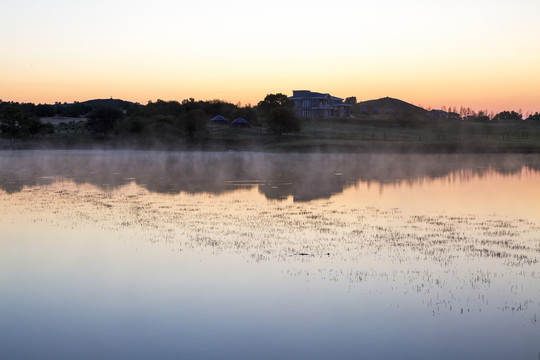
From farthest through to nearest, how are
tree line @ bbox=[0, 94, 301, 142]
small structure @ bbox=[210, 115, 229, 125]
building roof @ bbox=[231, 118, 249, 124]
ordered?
small structure @ bbox=[210, 115, 229, 125], building roof @ bbox=[231, 118, 249, 124], tree line @ bbox=[0, 94, 301, 142]

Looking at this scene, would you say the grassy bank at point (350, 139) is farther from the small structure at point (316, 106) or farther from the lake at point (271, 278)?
the lake at point (271, 278)

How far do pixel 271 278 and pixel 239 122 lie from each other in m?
140

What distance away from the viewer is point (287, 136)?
449 feet

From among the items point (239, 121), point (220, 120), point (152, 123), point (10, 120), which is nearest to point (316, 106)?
point (220, 120)

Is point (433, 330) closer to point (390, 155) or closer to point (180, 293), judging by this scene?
point (180, 293)

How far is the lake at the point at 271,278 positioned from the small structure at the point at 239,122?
118854 mm

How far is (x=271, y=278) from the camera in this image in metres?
19.4

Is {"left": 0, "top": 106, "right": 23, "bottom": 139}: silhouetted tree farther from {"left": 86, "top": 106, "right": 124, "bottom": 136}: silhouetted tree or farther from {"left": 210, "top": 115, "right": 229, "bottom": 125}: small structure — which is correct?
{"left": 210, "top": 115, "right": 229, "bottom": 125}: small structure

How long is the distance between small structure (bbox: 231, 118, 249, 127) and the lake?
118854 millimetres

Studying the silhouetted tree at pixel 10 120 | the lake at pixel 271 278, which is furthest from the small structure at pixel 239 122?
the lake at pixel 271 278

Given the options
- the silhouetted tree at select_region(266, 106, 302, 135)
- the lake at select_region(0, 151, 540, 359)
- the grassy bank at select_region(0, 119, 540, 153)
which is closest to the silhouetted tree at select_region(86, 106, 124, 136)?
the grassy bank at select_region(0, 119, 540, 153)

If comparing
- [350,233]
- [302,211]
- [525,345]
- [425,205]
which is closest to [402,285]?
[525,345]

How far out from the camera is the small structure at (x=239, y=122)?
6211 inches

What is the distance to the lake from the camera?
45.5ft
